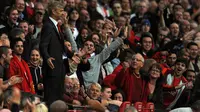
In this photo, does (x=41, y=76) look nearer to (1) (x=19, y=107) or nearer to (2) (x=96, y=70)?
(2) (x=96, y=70)

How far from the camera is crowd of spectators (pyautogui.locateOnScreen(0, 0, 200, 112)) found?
1440cm

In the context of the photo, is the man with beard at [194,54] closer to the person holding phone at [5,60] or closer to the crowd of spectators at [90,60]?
the crowd of spectators at [90,60]

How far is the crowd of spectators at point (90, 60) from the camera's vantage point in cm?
1440

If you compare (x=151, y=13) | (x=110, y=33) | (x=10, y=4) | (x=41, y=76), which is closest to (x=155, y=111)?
(x=41, y=76)

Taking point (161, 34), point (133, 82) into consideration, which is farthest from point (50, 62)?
point (161, 34)

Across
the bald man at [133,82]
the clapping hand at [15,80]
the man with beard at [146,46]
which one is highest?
the man with beard at [146,46]

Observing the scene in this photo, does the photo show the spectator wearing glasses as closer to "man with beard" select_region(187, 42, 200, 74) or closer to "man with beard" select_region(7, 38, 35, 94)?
"man with beard" select_region(187, 42, 200, 74)

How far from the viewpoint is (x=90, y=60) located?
16.5m

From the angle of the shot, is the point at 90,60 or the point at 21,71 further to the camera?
the point at 90,60

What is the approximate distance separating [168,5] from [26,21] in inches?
254

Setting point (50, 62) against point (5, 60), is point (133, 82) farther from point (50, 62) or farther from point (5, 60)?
point (5, 60)

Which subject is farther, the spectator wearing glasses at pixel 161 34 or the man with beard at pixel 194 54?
the spectator wearing glasses at pixel 161 34

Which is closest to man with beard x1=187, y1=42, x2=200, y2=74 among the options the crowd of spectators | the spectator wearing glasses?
the crowd of spectators

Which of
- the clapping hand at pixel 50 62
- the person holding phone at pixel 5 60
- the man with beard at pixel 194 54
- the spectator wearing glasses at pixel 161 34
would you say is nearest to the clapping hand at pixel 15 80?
the person holding phone at pixel 5 60
